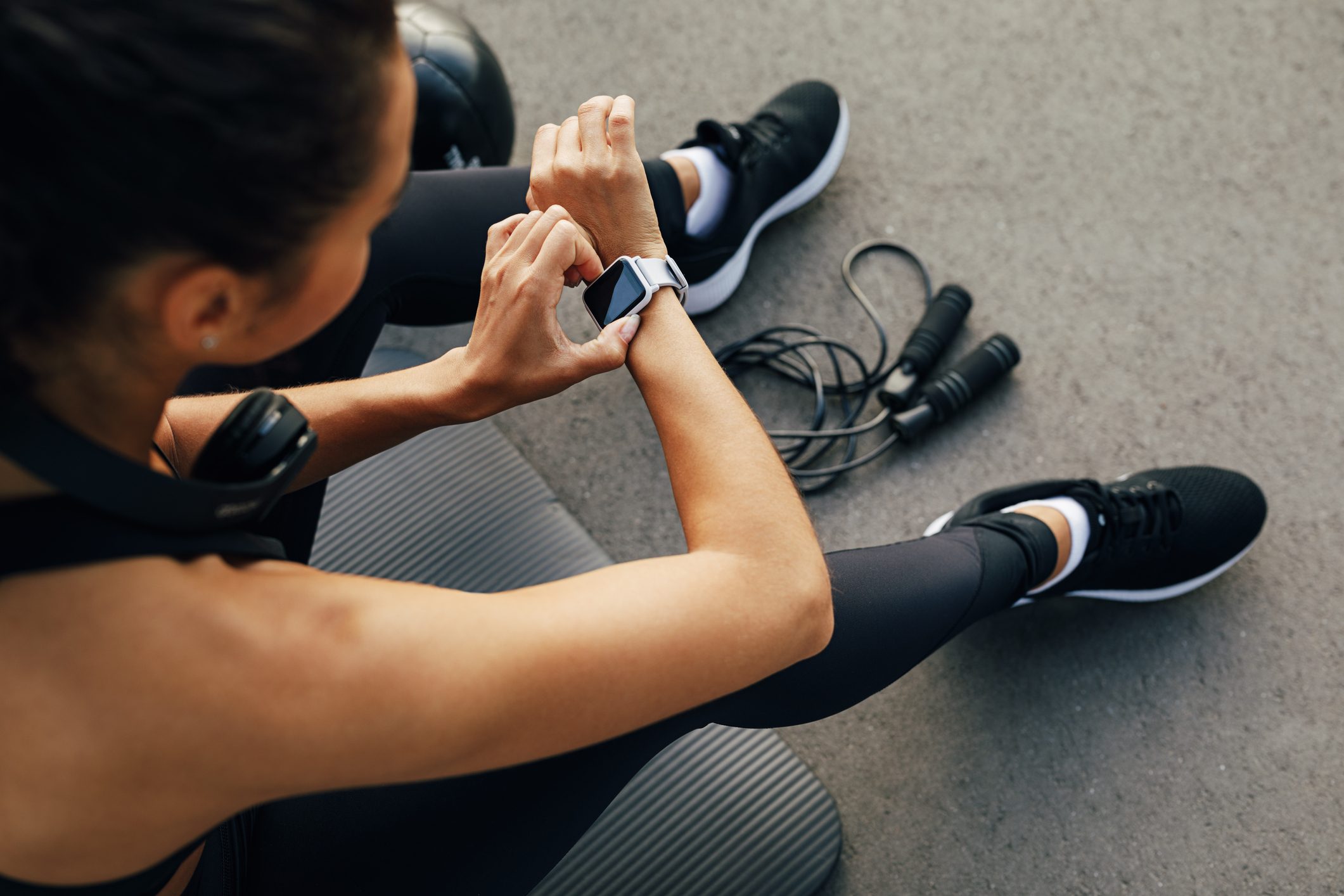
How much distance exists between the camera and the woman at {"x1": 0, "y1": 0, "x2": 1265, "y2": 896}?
395 mm

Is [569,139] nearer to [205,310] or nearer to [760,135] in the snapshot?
[205,310]

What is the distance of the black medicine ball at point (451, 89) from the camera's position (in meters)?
1.28

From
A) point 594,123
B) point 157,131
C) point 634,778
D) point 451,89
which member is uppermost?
point 157,131

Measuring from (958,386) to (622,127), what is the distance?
2.26ft

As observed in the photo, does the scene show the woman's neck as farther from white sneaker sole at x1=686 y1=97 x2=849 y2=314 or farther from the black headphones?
white sneaker sole at x1=686 y1=97 x2=849 y2=314

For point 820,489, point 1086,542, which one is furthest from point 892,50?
point 1086,542

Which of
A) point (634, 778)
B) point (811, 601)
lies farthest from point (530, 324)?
point (634, 778)

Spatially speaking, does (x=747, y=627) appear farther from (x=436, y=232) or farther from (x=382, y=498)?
(x=382, y=498)

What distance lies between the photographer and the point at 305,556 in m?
0.95

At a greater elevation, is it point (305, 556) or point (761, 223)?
point (761, 223)

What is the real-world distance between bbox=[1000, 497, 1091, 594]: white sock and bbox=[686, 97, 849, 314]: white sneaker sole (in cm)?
52

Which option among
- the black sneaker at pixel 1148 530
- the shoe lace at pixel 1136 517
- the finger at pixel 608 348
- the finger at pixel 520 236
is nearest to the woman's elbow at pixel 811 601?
the finger at pixel 608 348

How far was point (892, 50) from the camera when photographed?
5.42 feet

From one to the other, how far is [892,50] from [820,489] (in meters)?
0.83
